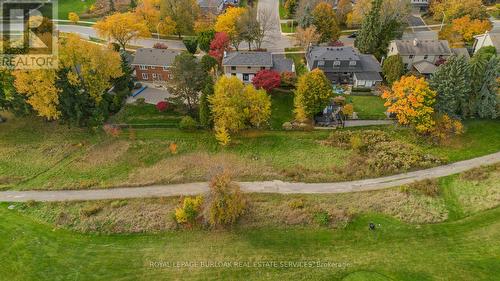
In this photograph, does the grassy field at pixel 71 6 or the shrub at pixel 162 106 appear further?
the grassy field at pixel 71 6

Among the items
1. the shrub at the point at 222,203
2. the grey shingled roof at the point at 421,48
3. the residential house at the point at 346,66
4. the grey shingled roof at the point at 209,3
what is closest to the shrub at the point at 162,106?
the shrub at the point at 222,203

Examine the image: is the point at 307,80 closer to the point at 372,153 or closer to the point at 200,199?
the point at 372,153

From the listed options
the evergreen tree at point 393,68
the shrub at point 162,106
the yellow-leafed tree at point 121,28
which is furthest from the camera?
the yellow-leafed tree at point 121,28

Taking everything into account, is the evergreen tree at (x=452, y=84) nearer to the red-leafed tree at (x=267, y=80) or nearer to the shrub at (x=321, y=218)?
the red-leafed tree at (x=267, y=80)

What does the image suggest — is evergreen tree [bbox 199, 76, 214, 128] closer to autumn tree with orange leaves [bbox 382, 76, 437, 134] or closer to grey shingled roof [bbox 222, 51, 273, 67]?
grey shingled roof [bbox 222, 51, 273, 67]

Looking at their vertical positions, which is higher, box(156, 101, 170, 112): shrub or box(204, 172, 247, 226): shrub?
box(156, 101, 170, 112): shrub

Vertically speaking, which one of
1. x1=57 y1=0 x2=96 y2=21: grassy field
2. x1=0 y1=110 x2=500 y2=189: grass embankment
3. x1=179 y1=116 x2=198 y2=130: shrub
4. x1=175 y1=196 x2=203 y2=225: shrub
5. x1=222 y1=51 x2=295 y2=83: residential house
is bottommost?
x1=175 y1=196 x2=203 y2=225: shrub

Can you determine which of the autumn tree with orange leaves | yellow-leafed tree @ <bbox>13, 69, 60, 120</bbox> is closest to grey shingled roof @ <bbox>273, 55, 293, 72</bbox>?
the autumn tree with orange leaves
